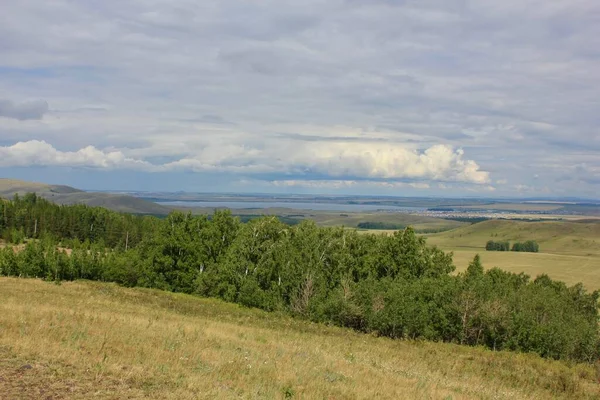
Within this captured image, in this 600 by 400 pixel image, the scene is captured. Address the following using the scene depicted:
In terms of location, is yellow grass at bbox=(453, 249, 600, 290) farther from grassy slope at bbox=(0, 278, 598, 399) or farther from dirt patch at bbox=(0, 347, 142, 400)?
dirt patch at bbox=(0, 347, 142, 400)

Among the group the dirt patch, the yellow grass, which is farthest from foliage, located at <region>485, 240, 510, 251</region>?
the dirt patch

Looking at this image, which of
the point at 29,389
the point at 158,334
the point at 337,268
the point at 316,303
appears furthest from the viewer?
the point at 337,268

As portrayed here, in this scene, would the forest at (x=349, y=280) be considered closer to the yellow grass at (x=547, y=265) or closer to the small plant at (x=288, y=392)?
the small plant at (x=288, y=392)

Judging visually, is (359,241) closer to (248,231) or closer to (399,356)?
(248,231)

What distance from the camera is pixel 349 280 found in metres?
54.5

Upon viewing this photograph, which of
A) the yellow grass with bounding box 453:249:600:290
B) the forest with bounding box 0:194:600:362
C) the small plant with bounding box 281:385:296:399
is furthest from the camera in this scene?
the yellow grass with bounding box 453:249:600:290

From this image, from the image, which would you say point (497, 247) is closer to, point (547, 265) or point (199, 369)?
point (547, 265)

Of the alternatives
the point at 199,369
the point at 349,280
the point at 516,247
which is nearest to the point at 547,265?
the point at 516,247

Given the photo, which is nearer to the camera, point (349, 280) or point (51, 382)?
point (51, 382)

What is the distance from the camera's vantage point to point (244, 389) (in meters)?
12.9

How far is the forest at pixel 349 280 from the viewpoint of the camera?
45.2m

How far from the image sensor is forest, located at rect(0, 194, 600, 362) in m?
45.2

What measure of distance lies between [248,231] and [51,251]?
34.2 metres

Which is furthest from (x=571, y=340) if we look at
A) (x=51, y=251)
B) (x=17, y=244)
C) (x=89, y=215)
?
(x=89, y=215)
